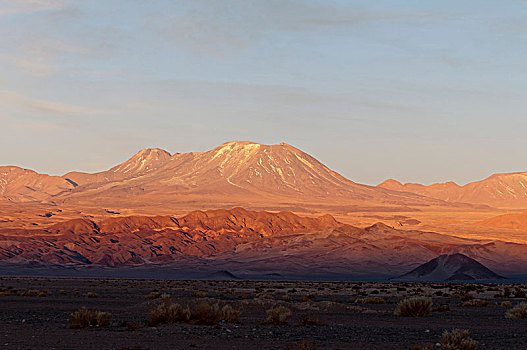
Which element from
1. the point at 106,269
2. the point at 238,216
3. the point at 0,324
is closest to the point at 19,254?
the point at 106,269

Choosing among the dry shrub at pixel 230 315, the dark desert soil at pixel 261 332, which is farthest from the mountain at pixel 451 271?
the dry shrub at pixel 230 315

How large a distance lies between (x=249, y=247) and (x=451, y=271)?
178ft

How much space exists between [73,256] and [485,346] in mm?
138504

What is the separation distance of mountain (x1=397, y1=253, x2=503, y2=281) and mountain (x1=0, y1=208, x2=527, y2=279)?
0.33m

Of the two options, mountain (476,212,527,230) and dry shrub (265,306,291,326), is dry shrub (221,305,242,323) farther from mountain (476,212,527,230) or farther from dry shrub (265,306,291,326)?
mountain (476,212,527,230)

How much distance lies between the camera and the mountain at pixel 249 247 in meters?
136

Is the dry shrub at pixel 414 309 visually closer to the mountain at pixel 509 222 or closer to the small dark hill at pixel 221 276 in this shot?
the small dark hill at pixel 221 276

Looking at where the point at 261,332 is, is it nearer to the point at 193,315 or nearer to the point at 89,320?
the point at 193,315

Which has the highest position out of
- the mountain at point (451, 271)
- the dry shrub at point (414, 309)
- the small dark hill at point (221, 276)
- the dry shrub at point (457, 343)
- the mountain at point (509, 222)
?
Result: the mountain at point (509, 222)

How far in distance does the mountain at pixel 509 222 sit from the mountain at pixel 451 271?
204ft

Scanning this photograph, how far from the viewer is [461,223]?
190500 mm

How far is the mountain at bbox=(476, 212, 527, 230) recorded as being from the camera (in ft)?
591

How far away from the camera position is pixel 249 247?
6329 inches

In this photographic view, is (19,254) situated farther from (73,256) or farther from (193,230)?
(193,230)
